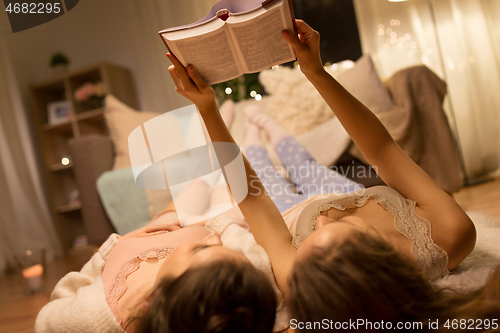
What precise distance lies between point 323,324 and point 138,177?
1.11 metres

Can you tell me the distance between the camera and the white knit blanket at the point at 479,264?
0.62 metres

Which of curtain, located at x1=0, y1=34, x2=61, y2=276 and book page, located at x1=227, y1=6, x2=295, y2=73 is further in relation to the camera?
curtain, located at x1=0, y1=34, x2=61, y2=276

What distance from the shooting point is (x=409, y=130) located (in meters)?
1.58

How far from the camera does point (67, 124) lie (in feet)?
8.59

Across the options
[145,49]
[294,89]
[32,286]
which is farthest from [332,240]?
[145,49]

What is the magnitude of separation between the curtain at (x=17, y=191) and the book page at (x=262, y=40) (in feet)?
5.36

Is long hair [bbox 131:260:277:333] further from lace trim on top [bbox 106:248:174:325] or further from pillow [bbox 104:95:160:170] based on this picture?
pillow [bbox 104:95:160:170]

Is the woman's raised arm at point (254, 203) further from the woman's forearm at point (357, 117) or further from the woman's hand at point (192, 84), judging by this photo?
the woman's forearm at point (357, 117)

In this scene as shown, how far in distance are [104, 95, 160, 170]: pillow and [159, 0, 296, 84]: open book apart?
1015 millimetres

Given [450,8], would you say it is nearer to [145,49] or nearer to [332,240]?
[145,49]

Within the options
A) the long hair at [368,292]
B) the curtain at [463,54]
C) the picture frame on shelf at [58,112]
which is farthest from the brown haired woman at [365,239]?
the picture frame on shelf at [58,112]

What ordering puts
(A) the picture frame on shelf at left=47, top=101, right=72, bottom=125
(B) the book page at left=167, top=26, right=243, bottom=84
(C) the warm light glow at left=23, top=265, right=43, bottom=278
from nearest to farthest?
(B) the book page at left=167, top=26, right=243, bottom=84
(C) the warm light glow at left=23, top=265, right=43, bottom=278
(A) the picture frame on shelf at left=47, top=101, right=72, bottom=125

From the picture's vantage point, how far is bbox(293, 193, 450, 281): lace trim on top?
63 cm

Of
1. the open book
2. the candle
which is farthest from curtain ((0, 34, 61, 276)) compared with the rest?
the open book
